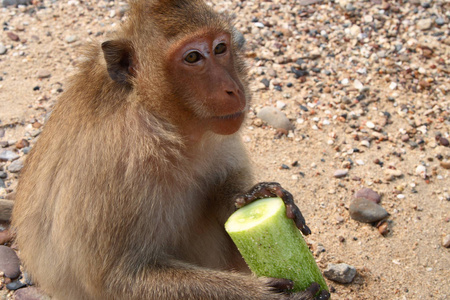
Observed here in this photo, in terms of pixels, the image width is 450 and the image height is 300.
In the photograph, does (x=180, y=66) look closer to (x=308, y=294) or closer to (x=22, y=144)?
(x=308, y=294)

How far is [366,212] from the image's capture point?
362 cm

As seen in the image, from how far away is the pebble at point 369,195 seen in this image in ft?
12.3

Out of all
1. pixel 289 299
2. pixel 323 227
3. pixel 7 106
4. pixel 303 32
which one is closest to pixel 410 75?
pixel 303 32

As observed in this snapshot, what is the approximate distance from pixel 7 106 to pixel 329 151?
253cm

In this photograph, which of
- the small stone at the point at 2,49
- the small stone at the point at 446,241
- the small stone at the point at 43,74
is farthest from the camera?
the small stone at the point at 2,49

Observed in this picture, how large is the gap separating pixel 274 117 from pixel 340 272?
1.44m

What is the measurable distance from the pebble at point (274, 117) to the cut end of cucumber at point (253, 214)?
172 centimetres

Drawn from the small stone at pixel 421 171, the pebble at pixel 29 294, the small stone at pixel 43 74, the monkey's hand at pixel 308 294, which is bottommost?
the small stone at pixel 421 171

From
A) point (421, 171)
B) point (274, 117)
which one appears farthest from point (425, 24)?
point (274, 117)

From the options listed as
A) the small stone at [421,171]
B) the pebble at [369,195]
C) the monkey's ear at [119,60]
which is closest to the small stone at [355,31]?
the small stone at [421,171]

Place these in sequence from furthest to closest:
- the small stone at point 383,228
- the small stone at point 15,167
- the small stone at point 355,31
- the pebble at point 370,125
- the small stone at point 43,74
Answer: the small stone at point 355,31
the small stone at point 43,74
the pebble at point 370,125
the small stone at point 15,167
the small stone at point 383,228

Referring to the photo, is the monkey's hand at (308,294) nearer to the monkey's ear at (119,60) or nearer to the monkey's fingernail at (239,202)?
the monkey's fingernail at (239,202)

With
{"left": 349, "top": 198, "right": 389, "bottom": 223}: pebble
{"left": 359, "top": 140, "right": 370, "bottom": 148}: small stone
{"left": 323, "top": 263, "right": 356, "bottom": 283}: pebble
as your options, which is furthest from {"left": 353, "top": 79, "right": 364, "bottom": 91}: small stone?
{"left": 323, "top": 263, "right": 356, "bottom": 283}: pebble

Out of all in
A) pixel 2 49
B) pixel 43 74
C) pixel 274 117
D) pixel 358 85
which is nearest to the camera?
pixel 274 117
